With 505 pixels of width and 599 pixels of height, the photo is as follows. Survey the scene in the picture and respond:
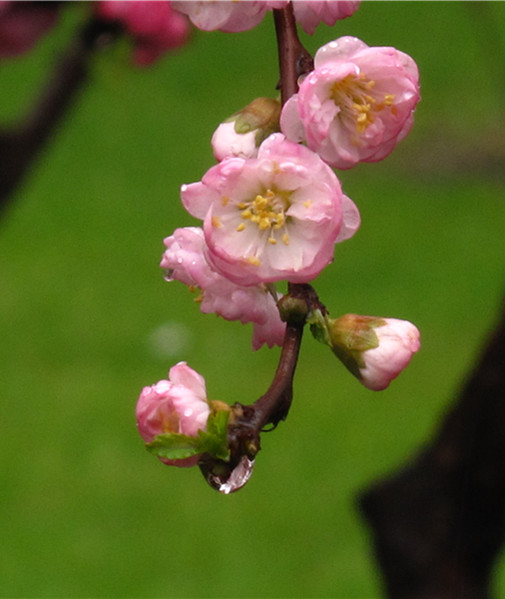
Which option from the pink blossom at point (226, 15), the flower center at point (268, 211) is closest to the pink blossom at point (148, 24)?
the pink blossom at point (226, 15)

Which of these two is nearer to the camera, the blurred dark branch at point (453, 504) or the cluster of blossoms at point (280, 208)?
the cluster of blossoms at point (280, 208)

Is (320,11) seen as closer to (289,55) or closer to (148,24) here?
(289,55)

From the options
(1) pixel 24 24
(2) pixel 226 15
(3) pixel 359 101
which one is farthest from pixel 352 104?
(1) pixel 24 24

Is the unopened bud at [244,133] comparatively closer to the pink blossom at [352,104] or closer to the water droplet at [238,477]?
the pink blossom at [352,104]

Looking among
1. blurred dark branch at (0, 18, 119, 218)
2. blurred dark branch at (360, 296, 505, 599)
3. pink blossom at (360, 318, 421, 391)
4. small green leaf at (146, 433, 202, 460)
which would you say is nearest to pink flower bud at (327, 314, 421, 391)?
pink blossom at (360, 318, 421, 391)

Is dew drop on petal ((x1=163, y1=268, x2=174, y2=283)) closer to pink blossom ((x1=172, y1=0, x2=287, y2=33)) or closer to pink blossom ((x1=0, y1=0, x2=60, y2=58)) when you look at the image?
pink blossom ((x1=172, y1=0, x2=287, y2=33))

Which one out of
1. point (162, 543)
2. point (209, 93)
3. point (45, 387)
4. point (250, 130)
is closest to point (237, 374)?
point (45, 387)
